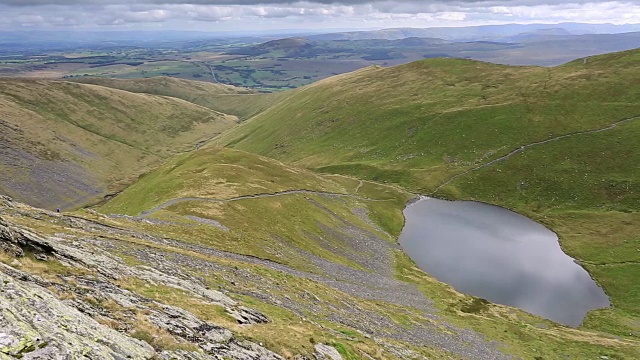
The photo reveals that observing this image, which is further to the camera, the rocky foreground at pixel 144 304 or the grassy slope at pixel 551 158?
the grassy slope at pixel 551 158

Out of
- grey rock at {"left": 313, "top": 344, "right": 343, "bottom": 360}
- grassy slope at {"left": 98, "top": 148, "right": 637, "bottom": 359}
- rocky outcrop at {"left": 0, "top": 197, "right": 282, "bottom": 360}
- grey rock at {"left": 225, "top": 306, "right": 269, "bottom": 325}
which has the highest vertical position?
rocky outcrop at {"left": 0, "top": 197, "right": 282, "bottom": 360}

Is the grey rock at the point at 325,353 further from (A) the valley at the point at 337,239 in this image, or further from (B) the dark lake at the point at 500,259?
(B) the dark lake at the point at 500,259

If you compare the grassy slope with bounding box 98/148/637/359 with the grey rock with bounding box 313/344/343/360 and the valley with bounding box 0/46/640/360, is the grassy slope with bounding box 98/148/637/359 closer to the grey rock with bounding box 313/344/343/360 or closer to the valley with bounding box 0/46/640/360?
the valley with bounding box 0/46/640/360

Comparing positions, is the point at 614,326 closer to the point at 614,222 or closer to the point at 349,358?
the point at 614,222

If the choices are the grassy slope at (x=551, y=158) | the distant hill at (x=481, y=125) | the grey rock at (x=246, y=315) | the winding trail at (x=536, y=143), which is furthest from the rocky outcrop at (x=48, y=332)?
the winding trail at (x=536, y=143)

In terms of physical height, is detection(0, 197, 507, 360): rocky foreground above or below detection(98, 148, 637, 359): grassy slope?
above

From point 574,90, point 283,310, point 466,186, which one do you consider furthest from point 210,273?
point 574,90

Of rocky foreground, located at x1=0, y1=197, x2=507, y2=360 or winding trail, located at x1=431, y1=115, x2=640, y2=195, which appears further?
winding trail, located at x1=431, y1=115, x2=640, y2=195

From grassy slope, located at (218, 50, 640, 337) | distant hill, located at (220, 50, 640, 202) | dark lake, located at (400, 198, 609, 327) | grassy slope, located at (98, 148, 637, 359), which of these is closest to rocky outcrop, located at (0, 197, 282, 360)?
grassy slope, located at (98, 148, 637, 359)
